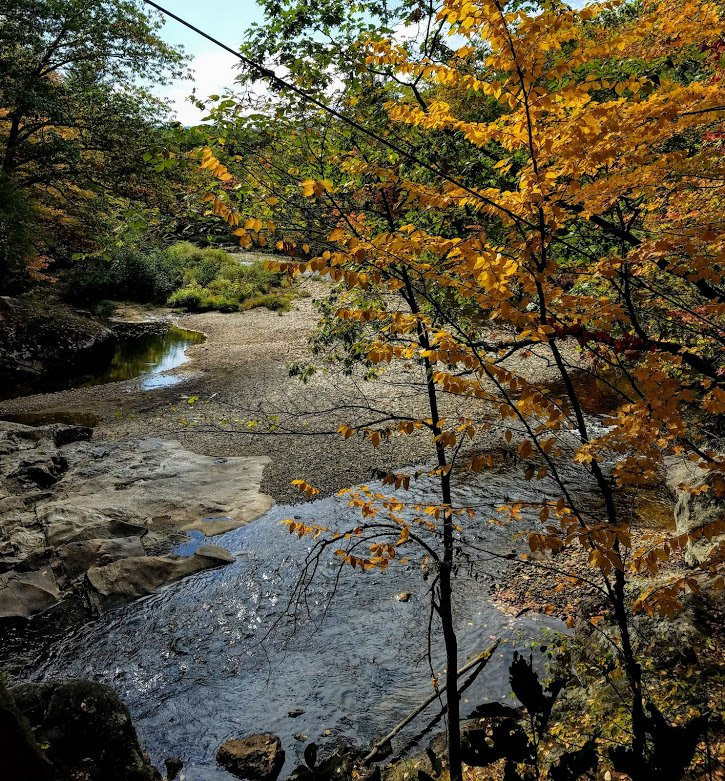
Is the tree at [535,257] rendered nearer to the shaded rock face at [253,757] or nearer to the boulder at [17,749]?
the boulder at [17,749]

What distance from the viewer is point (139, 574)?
5.82 m

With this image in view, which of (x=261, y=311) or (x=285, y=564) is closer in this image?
(x=285, y=564)

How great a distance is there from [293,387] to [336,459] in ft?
13.9

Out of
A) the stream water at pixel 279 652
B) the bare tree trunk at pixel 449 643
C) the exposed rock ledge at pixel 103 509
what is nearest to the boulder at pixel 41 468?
the exposed rock ledge at pixel 103 509

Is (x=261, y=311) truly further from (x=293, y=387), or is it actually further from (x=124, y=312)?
(x=293, y=387)

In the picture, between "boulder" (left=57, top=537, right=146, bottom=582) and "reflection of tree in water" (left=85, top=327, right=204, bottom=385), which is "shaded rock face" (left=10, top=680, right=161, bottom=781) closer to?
"boulder" (left=57, top=537, right=146, bottom=582)

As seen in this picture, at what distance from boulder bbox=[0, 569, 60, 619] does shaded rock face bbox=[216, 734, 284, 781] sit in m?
2.80

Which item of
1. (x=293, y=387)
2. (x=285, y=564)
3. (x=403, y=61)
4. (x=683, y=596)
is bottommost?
(x=285, y=564)

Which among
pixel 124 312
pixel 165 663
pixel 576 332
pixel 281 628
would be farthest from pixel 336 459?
pixel 124 312

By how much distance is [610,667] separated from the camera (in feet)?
12.7

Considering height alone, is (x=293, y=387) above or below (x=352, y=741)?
above

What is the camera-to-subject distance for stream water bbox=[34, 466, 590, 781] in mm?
4152

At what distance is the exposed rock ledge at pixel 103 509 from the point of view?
5723mm

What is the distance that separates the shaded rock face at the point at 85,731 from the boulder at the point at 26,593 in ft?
6.33
